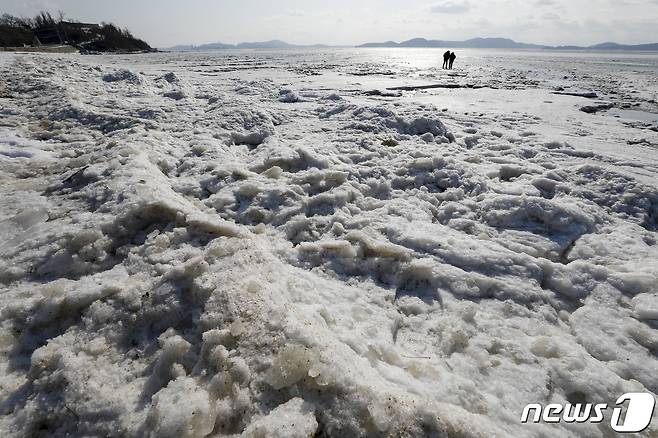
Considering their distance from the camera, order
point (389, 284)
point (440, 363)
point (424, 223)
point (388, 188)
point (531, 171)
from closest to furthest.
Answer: point (440, 363) → point (389, 284) → point (424, 223) → point (388, 188) → point (531, 171)

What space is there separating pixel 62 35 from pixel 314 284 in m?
100

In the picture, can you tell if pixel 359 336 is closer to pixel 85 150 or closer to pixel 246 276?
pixel 246 276

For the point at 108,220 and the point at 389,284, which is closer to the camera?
the point at 389,284

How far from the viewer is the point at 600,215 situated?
4.56 metres

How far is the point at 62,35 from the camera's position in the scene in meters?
76.9

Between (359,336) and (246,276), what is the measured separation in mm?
1008

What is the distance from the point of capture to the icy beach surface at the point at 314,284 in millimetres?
2127

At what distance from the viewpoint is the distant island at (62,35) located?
65.1 metres

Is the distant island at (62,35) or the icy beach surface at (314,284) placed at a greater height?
the distant island at (62,35)

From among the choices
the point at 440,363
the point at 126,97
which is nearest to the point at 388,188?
the point at 440,363

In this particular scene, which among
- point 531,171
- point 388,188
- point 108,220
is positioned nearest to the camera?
point 108,220

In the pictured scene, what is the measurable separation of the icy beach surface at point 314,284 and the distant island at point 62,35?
7497 cm

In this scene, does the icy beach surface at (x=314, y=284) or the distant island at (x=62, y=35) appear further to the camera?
the distant island at (x=62, y=35)

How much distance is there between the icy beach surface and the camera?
6.98 feet
